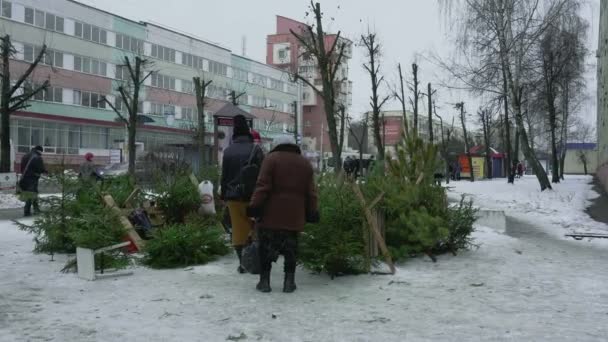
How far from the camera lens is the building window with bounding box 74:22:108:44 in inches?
1837

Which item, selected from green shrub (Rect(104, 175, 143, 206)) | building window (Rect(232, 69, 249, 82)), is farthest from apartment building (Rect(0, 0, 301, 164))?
green shrub (Rect(104, 175, 143, 206))

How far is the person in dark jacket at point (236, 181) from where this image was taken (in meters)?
6.31

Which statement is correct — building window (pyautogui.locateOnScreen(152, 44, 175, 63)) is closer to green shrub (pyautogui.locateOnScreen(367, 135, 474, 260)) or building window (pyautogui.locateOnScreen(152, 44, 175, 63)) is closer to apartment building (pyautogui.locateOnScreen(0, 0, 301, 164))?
apartment building (pyautogui.locateOnScreen(0, 0, 301, 164))

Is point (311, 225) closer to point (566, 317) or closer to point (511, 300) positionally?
point (511, 300)

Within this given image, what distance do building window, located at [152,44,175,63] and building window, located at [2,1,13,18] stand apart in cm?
1477

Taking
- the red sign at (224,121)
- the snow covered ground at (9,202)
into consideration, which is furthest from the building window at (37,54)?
the red sign at (224,121)

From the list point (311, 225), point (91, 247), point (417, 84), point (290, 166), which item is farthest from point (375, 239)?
point (417, 84)

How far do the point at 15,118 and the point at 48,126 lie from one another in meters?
3.36

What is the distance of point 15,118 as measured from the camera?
40688 millimetres

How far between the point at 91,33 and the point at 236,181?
152 ft

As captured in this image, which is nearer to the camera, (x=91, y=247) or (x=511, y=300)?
(x=511, y=300)

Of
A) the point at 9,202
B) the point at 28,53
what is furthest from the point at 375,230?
the point at 28,53

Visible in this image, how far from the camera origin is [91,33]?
157ft

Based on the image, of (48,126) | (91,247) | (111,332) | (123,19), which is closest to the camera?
(111,332)
